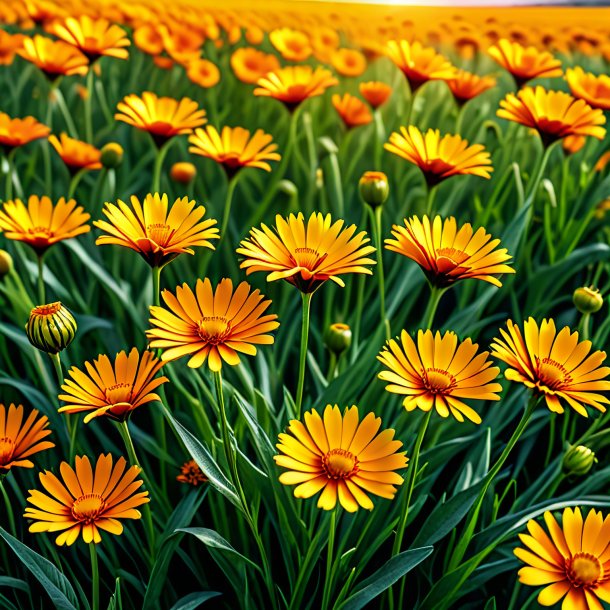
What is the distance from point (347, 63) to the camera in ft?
5.51

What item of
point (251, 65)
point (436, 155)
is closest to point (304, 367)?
point (436, 155)

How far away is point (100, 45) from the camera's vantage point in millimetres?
1147

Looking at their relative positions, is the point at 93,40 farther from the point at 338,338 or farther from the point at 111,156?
the point at 338,338

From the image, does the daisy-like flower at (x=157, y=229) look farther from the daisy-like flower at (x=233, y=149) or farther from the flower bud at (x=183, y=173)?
the flower bud at (x=183, y=173)

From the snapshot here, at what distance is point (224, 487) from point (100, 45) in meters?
0.82

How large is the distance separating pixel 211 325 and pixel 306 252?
13cm

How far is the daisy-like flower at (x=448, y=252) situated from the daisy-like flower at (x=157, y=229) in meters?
0.18

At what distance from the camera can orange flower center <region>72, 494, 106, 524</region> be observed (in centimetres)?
58

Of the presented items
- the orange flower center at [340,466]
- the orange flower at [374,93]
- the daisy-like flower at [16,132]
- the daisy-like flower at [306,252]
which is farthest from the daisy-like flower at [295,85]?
the orange flower center at [340,466]

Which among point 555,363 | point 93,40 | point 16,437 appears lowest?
point 16,437

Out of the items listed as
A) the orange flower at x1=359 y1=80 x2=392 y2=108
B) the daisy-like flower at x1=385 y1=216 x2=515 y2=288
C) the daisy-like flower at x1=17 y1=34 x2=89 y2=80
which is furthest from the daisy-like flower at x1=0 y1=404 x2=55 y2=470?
the orange flower at x1=359 y1=80 x2=392 y2=108

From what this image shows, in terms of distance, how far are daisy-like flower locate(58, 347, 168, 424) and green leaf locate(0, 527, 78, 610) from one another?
0.45ft

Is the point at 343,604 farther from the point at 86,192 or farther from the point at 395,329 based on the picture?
the point at 86,192

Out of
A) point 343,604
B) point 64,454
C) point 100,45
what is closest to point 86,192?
point 100,45
